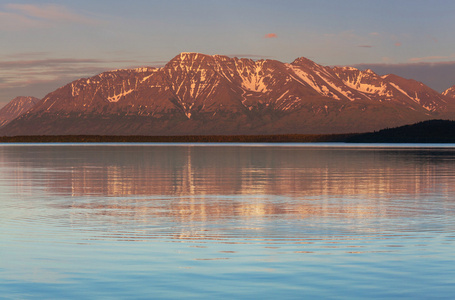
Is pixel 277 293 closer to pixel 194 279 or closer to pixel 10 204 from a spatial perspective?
pixel 194 279

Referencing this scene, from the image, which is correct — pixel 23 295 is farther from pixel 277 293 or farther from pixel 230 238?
pixel 230 238

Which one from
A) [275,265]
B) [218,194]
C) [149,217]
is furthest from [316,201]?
[275,265]

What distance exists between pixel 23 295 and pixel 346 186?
3095 cm

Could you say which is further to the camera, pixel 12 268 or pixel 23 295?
pixel 12 268

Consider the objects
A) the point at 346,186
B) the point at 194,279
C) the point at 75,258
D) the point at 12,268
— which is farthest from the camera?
the point at 346,186

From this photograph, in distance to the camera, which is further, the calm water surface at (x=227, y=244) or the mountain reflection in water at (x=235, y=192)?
the mountain reflection in water at (x=235, y=192)

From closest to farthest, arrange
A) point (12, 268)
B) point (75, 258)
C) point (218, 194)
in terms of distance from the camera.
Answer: point (12, 268), point (75, 258), point (218, 194)

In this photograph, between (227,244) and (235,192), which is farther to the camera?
(235,192)

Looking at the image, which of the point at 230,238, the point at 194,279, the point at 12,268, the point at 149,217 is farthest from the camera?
the point at 149,217

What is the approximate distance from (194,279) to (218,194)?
71.7 ft

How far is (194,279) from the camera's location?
53.7 ft

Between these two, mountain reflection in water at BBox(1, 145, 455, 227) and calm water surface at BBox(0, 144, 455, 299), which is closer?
calm water surface at BBox(0, 144, 455, 299)

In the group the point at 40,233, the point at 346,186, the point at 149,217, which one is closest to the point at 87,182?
the point at 346,186

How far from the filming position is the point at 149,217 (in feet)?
90.9
